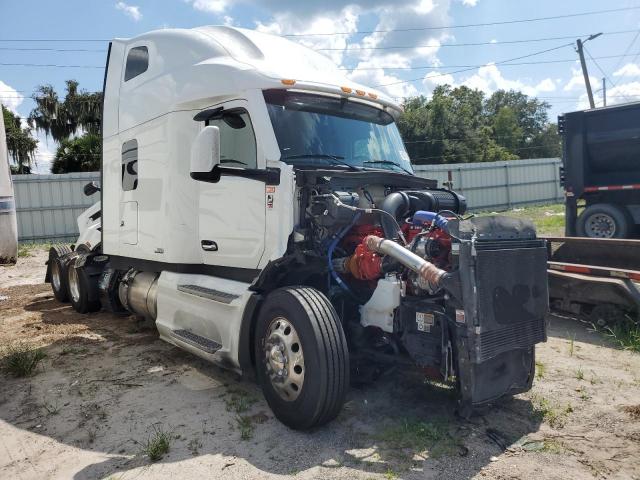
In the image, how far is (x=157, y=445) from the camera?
363cm

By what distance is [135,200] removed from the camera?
6.20 meters

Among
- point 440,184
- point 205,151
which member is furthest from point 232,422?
point 440,184

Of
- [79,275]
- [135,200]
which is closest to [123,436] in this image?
[135,200]

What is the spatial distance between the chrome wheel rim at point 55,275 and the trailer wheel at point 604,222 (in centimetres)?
1006

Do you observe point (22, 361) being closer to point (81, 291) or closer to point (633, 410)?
point (81, 291)

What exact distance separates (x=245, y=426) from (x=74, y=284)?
5.56 meters

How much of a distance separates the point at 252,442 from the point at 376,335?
1.26 meters

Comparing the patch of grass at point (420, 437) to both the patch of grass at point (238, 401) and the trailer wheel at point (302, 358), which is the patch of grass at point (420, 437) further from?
the patch of grass at point (238, 401)

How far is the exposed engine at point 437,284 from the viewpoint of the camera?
348cm

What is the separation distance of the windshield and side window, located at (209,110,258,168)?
0.27 metres

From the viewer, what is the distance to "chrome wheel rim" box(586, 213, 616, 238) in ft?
35.5

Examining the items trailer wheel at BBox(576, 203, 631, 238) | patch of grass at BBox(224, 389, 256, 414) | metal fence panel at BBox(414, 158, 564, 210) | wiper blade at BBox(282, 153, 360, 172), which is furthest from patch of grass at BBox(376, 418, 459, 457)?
metal fence panel at BBox(414, 158, 564, 210)

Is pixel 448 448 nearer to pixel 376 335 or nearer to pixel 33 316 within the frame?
pixel 376 335

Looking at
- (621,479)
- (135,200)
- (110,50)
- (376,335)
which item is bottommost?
(621,479)
